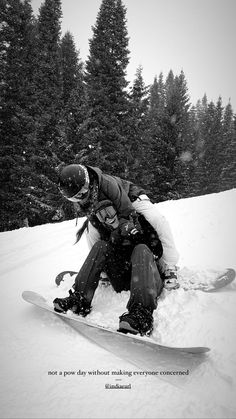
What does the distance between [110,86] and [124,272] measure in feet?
56.8

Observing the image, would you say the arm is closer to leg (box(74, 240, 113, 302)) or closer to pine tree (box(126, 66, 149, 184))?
leg (box(74, 240, 113, 302))

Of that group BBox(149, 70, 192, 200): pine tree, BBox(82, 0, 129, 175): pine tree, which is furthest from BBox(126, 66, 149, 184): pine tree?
BBox(149, 70, 192, 200): pine tree

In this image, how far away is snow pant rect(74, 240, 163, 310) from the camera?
7.02ft

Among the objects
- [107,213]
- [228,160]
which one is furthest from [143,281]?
[228,160]

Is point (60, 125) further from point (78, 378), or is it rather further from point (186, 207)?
point (78, 378)

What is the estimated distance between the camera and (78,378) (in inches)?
66.2

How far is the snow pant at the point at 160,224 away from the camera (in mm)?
2537

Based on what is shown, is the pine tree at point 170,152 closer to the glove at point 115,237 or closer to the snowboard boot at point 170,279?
the snowboard boot at point 170,279

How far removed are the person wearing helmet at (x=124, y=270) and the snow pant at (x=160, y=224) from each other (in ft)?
0.29

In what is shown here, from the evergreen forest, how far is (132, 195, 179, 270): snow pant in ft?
39.3

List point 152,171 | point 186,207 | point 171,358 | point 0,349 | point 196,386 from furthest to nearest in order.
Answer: point 152,171
point 186,207
point 0,349
point 171,358
point 196,386

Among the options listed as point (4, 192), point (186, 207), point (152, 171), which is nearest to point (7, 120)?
point (4, 192)

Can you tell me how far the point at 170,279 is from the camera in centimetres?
265

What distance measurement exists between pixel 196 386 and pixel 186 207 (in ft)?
18.5
